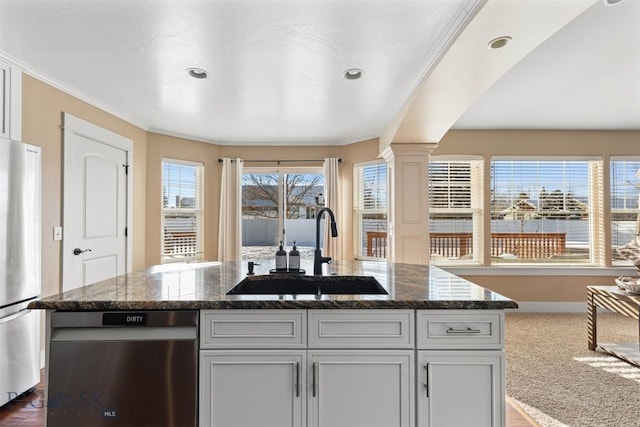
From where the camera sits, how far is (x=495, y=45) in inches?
75.5

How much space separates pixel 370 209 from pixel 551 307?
2.80 m

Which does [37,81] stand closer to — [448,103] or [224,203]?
[224,203]

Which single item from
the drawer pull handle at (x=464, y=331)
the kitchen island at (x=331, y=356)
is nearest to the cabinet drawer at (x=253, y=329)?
the kitchen island at (x=331, y=356)

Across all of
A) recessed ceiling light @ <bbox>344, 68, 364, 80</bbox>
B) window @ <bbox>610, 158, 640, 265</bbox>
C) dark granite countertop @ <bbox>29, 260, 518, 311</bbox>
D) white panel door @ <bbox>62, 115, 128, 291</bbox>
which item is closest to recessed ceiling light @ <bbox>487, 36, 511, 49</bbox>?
recessed ceiling light @ <bbox>344, 68, 364, 80</bbox>

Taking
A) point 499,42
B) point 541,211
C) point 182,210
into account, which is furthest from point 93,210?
point 541,211

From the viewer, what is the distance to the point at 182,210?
4789 mm

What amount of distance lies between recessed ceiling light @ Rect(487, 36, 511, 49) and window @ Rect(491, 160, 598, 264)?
2927 millimetres

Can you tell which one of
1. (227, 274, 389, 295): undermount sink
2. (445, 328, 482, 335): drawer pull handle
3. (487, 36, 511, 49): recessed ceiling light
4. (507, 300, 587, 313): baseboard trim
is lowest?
(507, 300, 587, 313): baseboard trim

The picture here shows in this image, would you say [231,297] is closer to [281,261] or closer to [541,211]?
[281,261]

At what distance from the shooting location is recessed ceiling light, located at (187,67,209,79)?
2.61 m

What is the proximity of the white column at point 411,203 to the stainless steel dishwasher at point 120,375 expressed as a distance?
306cm

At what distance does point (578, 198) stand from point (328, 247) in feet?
11.7

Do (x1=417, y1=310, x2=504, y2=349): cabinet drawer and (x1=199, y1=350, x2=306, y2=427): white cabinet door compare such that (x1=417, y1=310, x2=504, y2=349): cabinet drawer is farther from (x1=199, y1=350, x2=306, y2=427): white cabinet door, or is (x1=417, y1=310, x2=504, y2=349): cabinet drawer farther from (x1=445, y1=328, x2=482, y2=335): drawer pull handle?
(x1=199, y1=350, x2=306, y2=427): white cabinet door

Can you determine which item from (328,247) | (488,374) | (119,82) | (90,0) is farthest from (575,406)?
(119,82)
